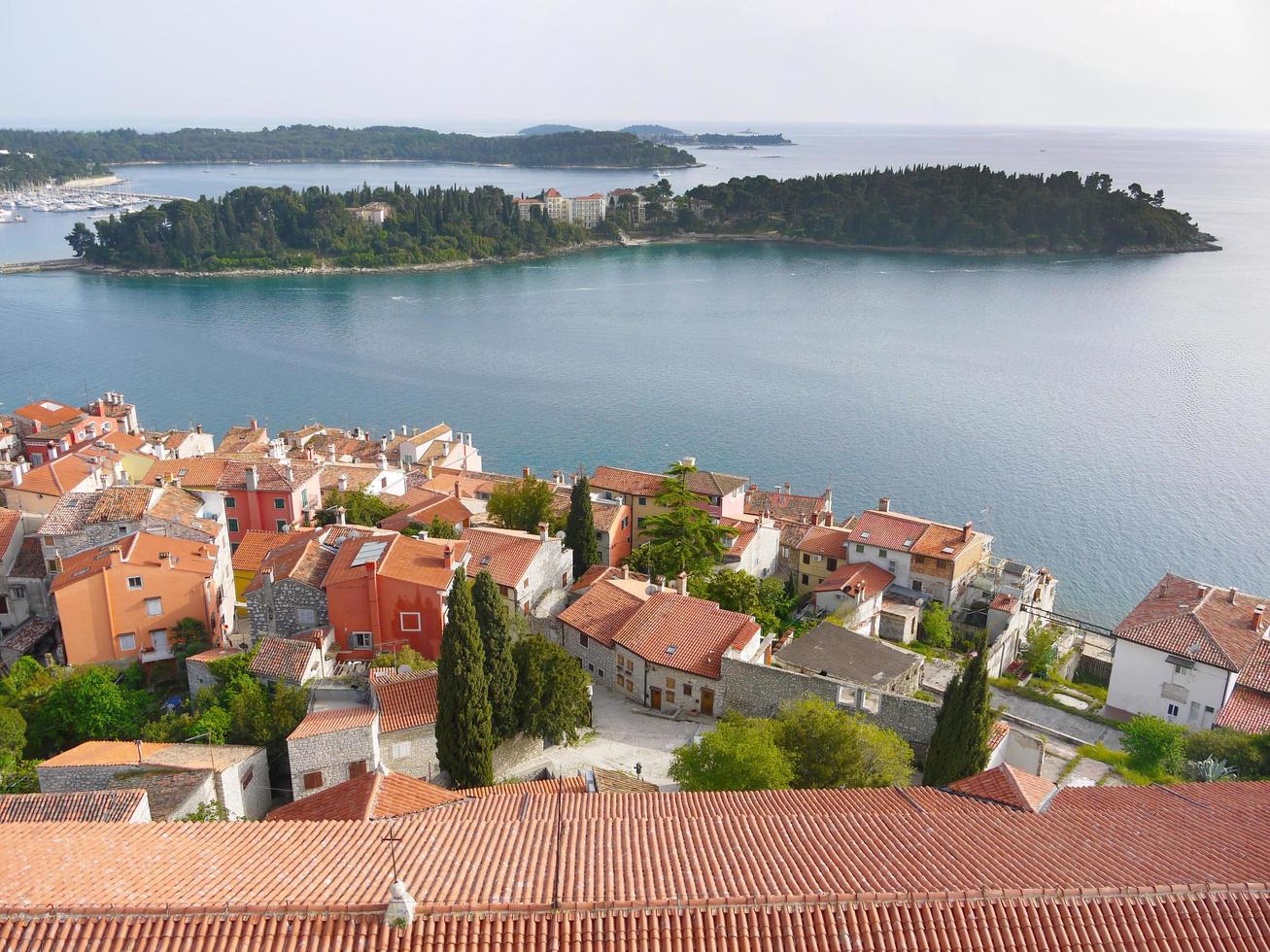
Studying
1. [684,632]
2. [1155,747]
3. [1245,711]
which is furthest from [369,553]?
[1245,711]

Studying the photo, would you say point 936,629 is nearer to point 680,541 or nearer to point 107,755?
point 680,541

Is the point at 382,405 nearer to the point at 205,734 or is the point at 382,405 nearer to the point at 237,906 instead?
the point at 205,734

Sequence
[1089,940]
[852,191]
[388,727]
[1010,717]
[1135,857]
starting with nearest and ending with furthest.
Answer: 1. [1089,940]
2. [1135,857]
3. [388,727]
4. [1010,717]
5. [852,191]

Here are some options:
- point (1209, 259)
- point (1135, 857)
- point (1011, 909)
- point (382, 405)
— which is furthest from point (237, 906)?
point (1209, 259)

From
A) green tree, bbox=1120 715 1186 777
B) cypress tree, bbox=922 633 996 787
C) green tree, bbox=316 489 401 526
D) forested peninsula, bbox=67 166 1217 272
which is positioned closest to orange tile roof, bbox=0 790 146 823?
cypress tree, bbox=922 633 996 787

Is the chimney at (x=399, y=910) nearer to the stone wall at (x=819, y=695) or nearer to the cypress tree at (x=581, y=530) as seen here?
the stone wall at (x=819, y=695)

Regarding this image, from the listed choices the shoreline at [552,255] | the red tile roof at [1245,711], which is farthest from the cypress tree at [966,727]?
the shoreline at [552,255]

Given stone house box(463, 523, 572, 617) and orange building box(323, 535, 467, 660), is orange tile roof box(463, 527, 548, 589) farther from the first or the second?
orange building box(323, 535, 467, 660)
